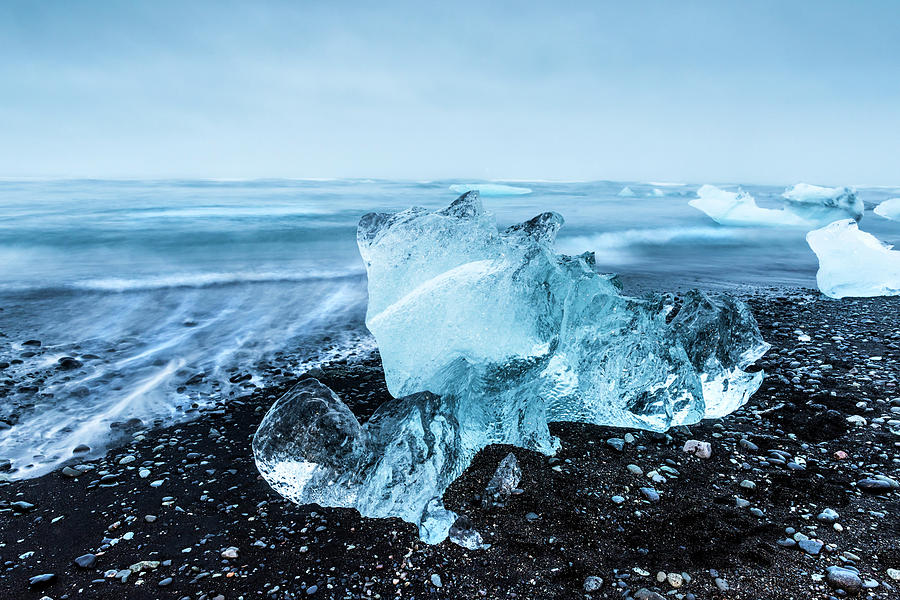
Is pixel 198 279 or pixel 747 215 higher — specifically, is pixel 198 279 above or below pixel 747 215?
below

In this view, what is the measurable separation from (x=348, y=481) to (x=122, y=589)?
1.23 m

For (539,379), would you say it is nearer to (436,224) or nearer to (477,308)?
(477,308)

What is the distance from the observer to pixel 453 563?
273 cm

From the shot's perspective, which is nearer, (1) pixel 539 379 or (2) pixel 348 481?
(2) pixel 348 481

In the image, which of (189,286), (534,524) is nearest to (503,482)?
(534,524)

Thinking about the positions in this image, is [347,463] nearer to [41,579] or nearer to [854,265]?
[41,579]

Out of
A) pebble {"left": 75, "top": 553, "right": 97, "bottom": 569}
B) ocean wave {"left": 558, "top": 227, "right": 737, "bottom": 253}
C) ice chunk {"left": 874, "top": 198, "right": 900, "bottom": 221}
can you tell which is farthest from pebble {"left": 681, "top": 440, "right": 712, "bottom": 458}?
ice chunk {"left": 874, "top": 198, "right": 900, "bottom": 221}

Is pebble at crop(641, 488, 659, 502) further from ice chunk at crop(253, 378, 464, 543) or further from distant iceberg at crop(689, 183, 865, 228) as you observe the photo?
distant iceberg at crop(689, 183, 865, 228)

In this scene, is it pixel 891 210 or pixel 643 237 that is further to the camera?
pixel 891 210

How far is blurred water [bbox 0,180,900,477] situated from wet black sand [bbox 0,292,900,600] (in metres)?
0.98

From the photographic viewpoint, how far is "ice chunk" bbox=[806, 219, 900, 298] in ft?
27.5

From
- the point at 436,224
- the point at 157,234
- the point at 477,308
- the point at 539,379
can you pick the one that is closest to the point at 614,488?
the point at 539,379

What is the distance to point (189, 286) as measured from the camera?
33.5 ft

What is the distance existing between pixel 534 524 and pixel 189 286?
30.5ft
